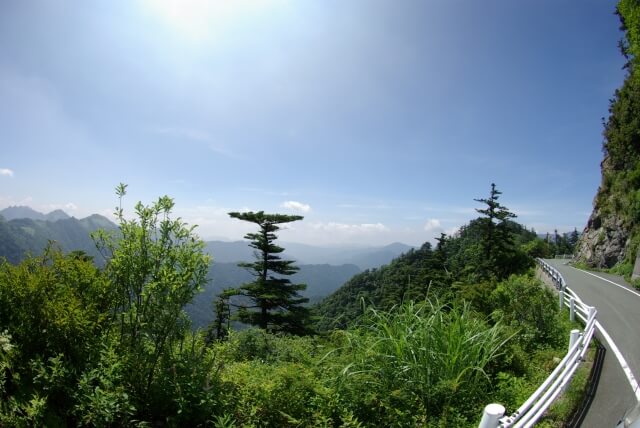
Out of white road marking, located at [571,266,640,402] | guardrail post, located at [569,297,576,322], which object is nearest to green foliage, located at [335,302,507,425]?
white road marking, located at [571,266,640,402]

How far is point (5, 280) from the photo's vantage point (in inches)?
137

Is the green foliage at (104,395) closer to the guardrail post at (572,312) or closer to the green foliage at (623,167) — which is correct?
the guardrail post at (572,312)

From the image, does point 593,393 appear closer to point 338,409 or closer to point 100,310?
point 338,409

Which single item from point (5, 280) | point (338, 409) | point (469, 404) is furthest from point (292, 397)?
point (5, 280)

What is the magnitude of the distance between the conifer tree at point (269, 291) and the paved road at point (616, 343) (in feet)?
65.2

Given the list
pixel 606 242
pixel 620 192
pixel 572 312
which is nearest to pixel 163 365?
pixel 572 312

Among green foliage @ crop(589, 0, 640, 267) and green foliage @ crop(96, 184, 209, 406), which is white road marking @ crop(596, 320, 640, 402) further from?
green foliage @ crop(589, 0, 640, 267)

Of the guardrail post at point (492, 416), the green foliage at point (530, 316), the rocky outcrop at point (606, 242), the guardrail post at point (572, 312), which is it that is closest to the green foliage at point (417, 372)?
the guardrail post at point (492, 416)

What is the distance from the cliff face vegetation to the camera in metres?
24.6

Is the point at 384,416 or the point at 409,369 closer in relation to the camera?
the point at 384,416

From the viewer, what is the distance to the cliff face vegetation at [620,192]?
2456cm

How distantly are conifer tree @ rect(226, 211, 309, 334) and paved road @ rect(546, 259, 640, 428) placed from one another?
19.9 m

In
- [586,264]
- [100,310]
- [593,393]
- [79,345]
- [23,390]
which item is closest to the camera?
[23,390]

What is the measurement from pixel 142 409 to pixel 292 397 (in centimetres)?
159
